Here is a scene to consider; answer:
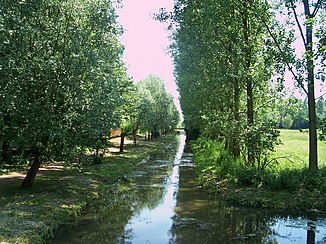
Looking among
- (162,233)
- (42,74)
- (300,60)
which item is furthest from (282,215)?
(42,74)

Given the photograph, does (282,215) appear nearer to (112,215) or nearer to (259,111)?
(112,215)

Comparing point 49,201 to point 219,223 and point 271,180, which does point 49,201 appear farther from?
point 271,180

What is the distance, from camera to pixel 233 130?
50.4 feet

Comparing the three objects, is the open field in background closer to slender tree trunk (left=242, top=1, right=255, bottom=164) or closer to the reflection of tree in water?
slender tree trunk (left=242, top=1, right=255, bottom=164)

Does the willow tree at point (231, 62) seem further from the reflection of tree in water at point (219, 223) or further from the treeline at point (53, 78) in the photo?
the treeline at point (53, 78)

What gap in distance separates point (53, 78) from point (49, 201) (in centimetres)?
451

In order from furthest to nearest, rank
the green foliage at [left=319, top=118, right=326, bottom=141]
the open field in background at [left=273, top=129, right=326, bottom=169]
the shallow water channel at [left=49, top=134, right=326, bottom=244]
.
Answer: the open field in background at [left=273, top=129, right=326, bottom=169] → the green foliage at [left=319, top=118, right=326, bottom=141] → the shallow water channel at [left=49, top=134, right=326, bottom=244]

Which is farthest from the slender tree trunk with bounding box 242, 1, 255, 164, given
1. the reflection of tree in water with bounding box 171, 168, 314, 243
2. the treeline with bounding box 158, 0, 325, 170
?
the reflection of tree in water with bounding box 171, 168, 314, 243

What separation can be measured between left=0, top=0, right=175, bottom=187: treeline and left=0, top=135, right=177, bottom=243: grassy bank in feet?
4.38

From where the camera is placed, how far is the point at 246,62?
16406mm

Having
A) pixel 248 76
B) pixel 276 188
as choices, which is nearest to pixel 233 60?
pixel 248 76

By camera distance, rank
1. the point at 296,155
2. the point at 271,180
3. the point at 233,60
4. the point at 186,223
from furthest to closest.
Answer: the point at 296,155 → the point at 233,60 → the point at 271,180 → the point at 186,223

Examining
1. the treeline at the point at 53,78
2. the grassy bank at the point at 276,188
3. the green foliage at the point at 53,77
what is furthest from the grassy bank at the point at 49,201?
the grassy bank at the point at 276,188

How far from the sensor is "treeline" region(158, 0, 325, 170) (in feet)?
45.1
